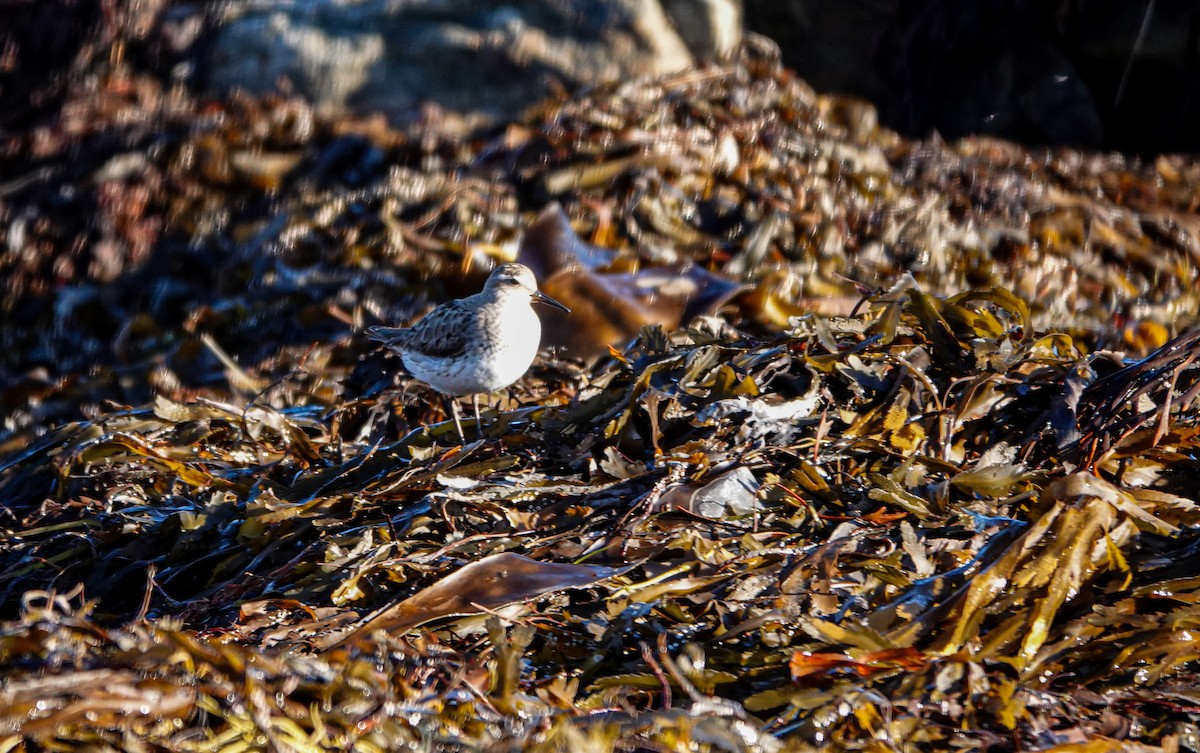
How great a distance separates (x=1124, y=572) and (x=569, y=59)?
160 inches

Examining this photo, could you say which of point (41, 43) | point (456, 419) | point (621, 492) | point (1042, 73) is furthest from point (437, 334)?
point (1042, 73)

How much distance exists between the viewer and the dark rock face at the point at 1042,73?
561 centimetres

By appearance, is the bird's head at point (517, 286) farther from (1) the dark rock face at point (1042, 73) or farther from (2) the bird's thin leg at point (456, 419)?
(1) the dark rock face at point (1042, 73)

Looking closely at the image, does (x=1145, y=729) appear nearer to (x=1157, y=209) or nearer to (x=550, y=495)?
(x=550, y=495)

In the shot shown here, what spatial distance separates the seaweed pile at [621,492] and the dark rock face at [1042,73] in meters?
1.44

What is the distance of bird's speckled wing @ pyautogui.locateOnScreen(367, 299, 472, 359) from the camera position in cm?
327

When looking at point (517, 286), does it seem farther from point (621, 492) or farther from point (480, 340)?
point (621, 492)

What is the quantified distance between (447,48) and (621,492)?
148 inches

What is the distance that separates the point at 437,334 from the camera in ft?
11.1

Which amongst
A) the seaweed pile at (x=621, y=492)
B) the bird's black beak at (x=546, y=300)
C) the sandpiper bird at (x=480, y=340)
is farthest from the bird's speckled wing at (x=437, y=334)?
the bird's black beak at (x=546, y=300)

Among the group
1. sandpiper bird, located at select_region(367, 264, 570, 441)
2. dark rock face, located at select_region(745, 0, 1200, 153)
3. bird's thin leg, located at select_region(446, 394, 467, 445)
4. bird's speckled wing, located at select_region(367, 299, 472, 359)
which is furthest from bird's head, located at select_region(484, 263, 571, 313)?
dark rock face, located at select_region(745, 0, 1200, 153)

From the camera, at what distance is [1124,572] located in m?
1.96

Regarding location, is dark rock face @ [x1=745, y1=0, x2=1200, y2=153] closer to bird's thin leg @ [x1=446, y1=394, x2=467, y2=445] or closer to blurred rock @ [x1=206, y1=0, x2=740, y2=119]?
blurred rock @ [x1=206, y1=0, x2=740, y2=119]

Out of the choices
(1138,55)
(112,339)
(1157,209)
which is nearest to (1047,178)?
(1157,209)
